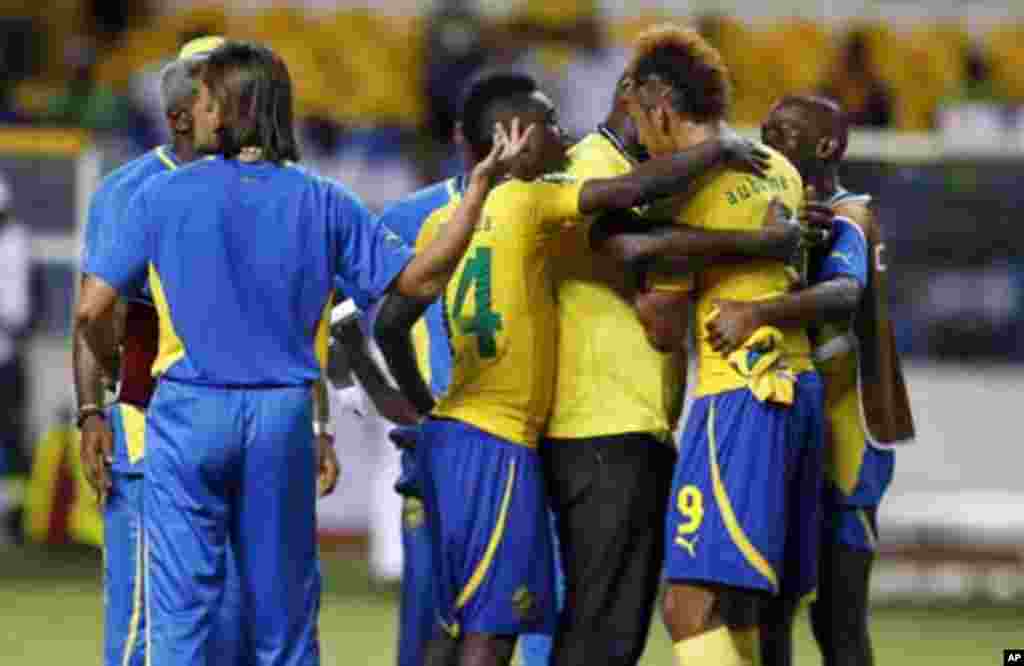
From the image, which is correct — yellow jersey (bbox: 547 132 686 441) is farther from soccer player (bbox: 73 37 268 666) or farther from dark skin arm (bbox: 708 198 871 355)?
soccer player (bbox: 73 37 268 666)

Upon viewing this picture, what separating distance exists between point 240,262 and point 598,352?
1.17 metres

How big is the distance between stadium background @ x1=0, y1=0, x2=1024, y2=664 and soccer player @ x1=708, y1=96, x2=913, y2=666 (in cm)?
280

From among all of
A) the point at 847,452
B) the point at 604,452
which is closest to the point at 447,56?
the point at 847,452

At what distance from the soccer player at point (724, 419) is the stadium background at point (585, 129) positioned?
373 cm

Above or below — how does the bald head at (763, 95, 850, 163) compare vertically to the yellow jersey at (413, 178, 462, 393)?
above

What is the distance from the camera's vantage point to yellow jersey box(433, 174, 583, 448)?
703 centimetres

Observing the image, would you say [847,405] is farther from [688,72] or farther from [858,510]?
[688,72]

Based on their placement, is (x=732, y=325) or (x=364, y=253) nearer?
(x=364, y=253)

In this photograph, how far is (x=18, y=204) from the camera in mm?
15531

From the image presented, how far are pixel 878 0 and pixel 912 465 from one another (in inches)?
295

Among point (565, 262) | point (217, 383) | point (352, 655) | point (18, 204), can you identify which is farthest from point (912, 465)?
point (217, 383)

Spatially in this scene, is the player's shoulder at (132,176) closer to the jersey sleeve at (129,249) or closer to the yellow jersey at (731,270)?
the jersey sleeve at (129,249)

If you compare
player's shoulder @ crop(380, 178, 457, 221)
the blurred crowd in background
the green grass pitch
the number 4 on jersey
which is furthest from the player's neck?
the blurred crowd in background

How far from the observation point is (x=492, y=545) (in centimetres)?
697
